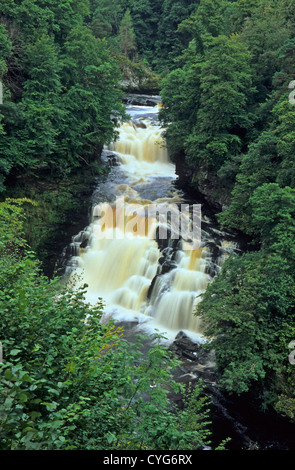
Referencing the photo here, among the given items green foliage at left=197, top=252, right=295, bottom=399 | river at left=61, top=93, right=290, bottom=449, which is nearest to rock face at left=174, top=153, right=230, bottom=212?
river at left=61, top=93, right=290, bottom=449

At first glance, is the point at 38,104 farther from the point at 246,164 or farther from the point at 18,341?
the point at 18,341

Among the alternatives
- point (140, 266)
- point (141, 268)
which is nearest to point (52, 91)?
point (140, 266)

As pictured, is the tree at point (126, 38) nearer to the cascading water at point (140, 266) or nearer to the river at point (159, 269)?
the river at point (159, 269)

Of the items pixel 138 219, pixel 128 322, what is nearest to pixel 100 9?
pixel 138 219

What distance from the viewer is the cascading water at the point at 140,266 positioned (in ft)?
51.6

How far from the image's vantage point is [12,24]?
20.5 m

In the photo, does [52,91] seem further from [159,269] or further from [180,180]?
[159,269]

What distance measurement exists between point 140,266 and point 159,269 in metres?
1.00

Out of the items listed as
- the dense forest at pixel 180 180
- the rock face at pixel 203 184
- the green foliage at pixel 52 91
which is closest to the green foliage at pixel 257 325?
the dense forest at pixel 180 180

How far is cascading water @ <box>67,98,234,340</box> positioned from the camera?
15.7 meters

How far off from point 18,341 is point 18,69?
19.0 m

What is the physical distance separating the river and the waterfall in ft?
0.13

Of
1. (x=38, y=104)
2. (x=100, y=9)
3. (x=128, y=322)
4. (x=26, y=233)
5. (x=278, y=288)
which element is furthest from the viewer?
(x=100, y=9)
